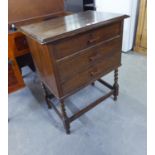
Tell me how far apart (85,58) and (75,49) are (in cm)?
12

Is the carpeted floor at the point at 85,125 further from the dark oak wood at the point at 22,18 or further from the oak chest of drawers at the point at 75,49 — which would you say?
the dark oak wood at the point at 22,18

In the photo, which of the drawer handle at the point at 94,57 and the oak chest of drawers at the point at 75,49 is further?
the drawer handle at the point at 94,57

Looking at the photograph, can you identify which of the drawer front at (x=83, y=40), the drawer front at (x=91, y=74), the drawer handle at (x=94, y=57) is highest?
the drawer front at (x=83, y=40)

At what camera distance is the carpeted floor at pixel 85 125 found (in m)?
1.24

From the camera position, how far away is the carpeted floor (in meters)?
1.24

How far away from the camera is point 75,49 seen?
3.34 feet

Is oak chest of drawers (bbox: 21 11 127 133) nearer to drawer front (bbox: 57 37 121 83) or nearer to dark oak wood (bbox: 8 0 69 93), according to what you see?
drawer front (bbox: 57 37 121 83)

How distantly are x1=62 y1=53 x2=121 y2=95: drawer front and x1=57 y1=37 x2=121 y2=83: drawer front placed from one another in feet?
0.13

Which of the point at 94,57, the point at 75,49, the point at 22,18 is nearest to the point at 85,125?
the point at 94,57

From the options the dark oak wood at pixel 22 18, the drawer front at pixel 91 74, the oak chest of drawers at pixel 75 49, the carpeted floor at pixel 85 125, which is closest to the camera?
the oak chest of drawers at pixel 75 49

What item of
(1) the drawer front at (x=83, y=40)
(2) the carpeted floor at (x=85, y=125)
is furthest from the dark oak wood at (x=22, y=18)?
(1) the drawer front at (x=83, y=40)

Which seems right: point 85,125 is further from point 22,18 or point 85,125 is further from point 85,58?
point 22,18

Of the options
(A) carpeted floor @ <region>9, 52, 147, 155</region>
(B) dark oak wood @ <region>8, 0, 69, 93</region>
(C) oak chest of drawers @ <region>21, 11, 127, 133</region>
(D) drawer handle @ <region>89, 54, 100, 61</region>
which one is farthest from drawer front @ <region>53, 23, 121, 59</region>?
(A) carpeted floor @ <region>9, 52, 147, 155</region>
